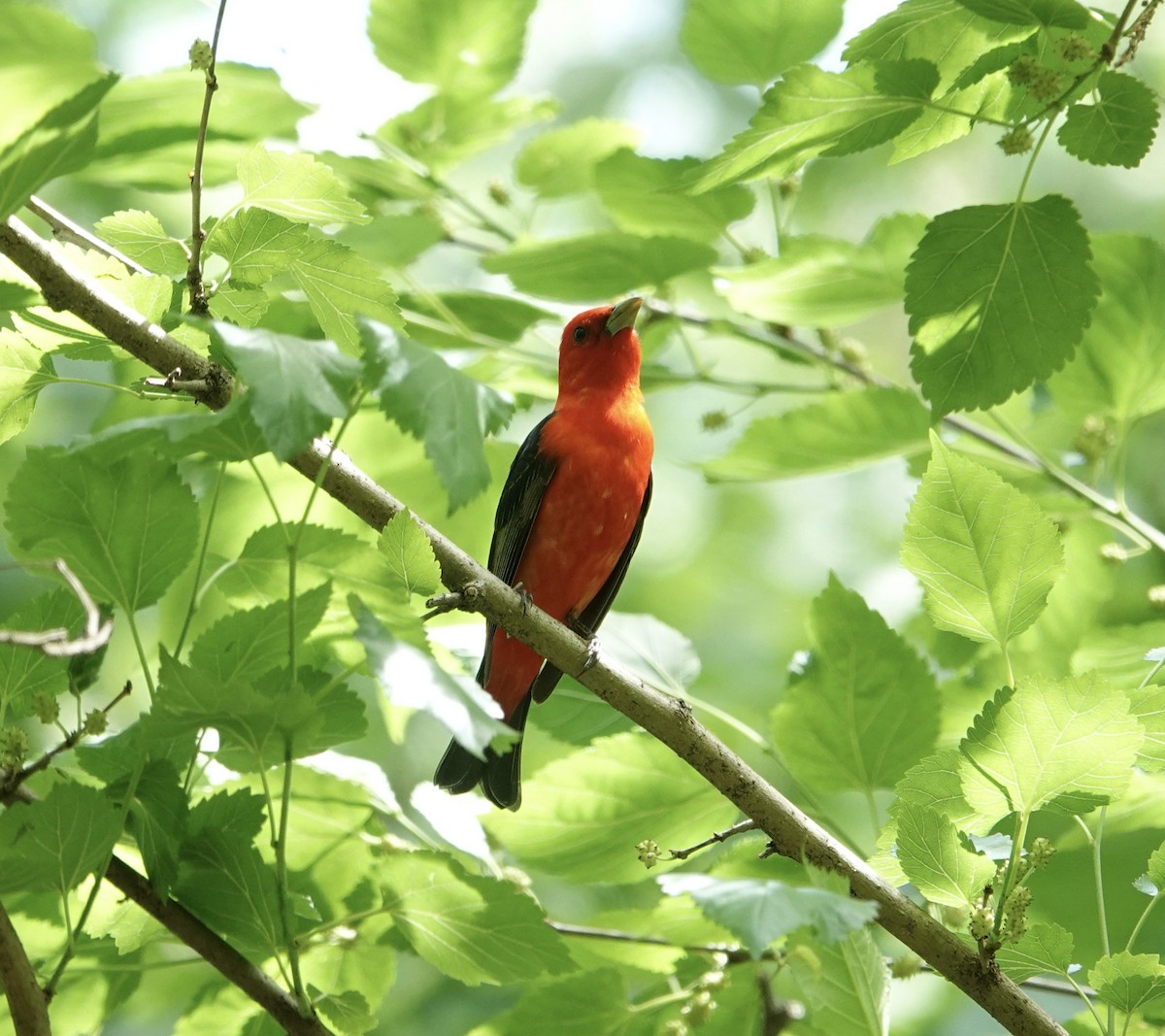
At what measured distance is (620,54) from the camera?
37.8 ft

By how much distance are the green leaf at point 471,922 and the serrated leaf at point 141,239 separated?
3.78 feet

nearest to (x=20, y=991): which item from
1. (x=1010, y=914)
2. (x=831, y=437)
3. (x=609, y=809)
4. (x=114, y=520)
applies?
(x=114, y=520)

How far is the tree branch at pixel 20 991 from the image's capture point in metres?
1.79

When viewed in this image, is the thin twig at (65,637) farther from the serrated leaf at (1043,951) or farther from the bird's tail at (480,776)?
the bird's tail at (480,776)

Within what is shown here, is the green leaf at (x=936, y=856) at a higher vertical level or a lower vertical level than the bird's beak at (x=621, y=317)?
lower

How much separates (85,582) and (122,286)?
0.49m

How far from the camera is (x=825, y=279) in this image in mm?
3127

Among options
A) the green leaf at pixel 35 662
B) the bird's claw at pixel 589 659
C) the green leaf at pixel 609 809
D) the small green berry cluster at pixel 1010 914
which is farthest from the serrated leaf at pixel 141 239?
the small green berry cluster at pixel 1010 914

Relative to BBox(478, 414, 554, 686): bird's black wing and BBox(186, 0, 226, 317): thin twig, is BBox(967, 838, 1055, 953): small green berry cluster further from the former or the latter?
BBox(478, 414, 554, 686): bird's black wing

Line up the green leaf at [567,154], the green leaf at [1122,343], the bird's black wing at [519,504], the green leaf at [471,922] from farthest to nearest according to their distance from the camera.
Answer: the bird's black wing at [519,504] < the green leaf at [567,154] < the green leaf at [1122,343] < the green leaf at [471,922]

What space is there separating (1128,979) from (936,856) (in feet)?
1.05

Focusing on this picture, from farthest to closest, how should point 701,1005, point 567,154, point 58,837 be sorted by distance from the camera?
point 567,154
point 701,1005
point 58,837

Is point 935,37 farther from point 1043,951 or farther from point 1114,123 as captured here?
point 1043,951

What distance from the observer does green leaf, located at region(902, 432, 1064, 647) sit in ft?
6.49
